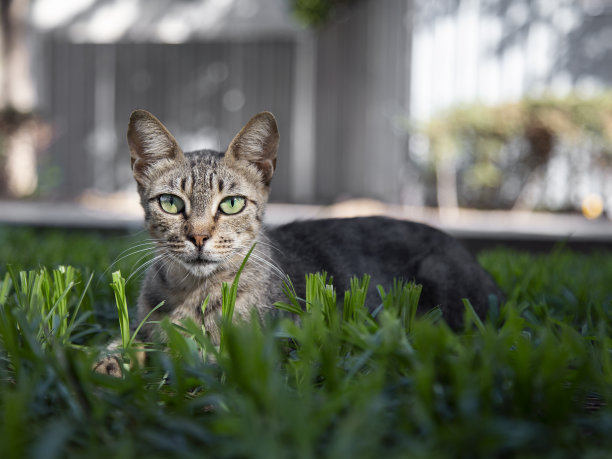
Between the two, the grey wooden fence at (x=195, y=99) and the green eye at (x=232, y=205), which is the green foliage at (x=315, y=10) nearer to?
the grey wooden fence at (x=195, y=99)

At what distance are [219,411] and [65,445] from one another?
277 millimetres

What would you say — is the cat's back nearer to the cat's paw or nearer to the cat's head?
the cat's head

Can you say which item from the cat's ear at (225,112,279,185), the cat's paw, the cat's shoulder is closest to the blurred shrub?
the cat's shoulder

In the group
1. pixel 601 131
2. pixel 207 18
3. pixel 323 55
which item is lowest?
pixel 601 131

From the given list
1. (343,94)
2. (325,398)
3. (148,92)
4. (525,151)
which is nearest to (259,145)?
(325,398)

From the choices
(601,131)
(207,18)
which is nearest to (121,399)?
(601,131)

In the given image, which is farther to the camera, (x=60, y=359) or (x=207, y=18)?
(x=207, y=18)

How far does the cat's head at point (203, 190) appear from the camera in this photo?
191 cm

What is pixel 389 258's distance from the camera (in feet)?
7.65

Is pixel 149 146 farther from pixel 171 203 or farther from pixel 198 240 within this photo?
pixel 198 240

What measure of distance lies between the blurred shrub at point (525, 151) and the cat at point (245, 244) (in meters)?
5.13

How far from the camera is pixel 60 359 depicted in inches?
44.1

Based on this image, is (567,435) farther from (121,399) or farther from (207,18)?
(207,18)

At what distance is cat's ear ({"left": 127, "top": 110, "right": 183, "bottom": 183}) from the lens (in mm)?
2088
